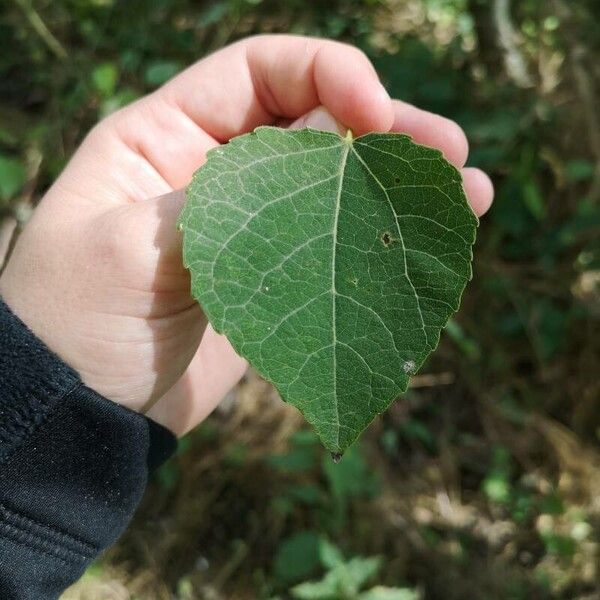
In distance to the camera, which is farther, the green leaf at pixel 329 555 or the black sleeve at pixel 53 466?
the green leaf at pixel 329 555

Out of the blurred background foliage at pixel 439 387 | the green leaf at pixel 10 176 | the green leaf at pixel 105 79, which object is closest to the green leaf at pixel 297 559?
the blurred background foliage at pixel 439 387

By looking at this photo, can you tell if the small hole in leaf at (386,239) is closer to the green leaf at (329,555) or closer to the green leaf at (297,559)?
the green leaf at (329,555)

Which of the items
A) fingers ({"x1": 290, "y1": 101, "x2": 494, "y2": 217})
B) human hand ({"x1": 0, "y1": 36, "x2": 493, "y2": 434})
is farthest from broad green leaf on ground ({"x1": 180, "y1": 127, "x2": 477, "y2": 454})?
fingers ({"x1": 290, "y1": 101, "x2": 494, "y2": 217})

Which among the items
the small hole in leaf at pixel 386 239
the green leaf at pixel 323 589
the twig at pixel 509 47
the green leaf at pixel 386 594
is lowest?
the green leaf at pixel 386 594

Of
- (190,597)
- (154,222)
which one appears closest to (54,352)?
(154,222)

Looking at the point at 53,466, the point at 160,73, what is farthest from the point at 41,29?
the point at 53,466

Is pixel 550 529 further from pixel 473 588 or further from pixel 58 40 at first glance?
pixel 58 40

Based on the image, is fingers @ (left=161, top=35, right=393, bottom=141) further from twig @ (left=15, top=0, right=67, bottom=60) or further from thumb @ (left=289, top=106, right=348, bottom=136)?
twig @ (left=15, top=0, right=67, bottom=60)
